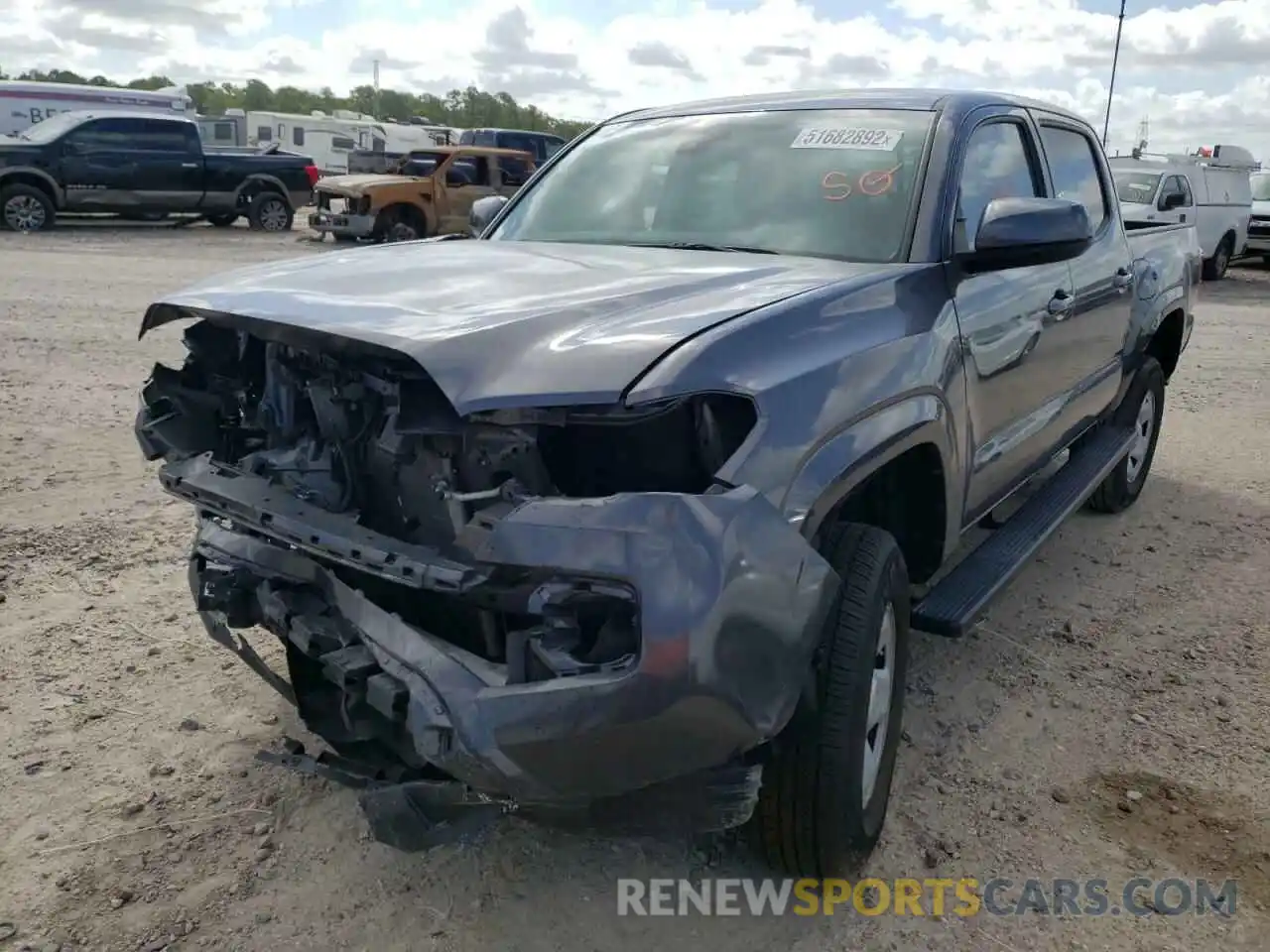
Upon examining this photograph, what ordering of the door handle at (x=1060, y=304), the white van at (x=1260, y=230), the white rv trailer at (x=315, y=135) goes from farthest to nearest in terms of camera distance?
the white rv trailer at (x=315, y=135), the white van at (x=1260, y=230), the door handle at (x=1060, y=304)

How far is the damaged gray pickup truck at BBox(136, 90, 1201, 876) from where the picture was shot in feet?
6.61

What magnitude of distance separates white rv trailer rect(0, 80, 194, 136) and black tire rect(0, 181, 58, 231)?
806cm

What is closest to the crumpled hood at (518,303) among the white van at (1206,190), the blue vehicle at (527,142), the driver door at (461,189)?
the white van at (1206,190)

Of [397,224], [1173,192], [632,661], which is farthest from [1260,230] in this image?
[632,661]

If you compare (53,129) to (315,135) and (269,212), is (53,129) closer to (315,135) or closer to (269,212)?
(269,212)

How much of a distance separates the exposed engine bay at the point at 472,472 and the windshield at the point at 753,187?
1.18 meters

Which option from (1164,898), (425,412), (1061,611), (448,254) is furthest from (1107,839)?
(448,254)

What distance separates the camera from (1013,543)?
375cm

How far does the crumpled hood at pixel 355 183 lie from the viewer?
55.4 ft

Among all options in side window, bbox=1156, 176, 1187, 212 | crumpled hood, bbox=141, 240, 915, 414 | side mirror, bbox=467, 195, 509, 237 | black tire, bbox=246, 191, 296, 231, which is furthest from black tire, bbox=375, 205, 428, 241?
crumpled hood, bbox=141, 240, 915, 414

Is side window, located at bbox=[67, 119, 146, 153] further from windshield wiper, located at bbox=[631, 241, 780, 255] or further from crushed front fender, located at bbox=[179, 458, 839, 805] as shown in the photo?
crushed front fender, located at bbox=[179, 458, 839, 805]

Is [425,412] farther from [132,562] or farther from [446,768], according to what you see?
[132,562]

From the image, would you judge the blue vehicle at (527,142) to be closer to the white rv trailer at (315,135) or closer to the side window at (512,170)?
the side window at (512,170)

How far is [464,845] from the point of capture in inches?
111
